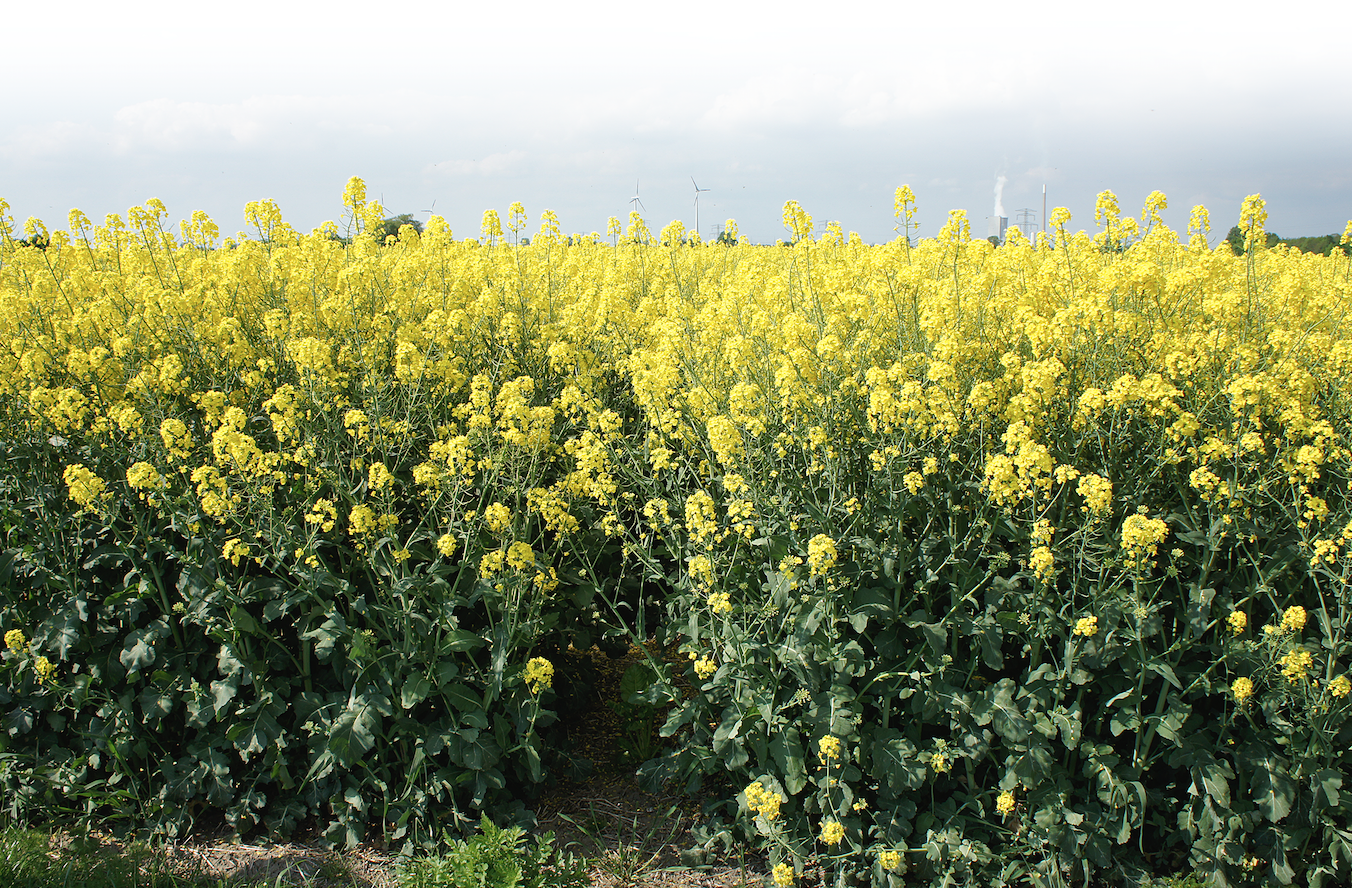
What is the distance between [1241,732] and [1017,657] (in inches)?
30.5

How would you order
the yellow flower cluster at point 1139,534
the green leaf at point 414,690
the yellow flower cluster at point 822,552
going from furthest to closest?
the green leaf at point 414,690
the yellow flower cluster at point 822,552
the yellow flower cluster at point 1139,534

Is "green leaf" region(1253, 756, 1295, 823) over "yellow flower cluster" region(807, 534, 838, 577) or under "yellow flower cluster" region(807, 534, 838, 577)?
under

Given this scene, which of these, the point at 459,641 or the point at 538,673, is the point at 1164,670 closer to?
the point at 538,673

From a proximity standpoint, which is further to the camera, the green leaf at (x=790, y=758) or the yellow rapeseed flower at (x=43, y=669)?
the yellow rapeseed flower at (x=43, y=669)

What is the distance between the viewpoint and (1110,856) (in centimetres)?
281

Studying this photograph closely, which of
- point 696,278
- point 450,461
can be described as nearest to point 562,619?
point 450,461

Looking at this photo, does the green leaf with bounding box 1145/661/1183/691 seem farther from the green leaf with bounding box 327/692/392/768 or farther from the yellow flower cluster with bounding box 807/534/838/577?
the green leaf with bounding box 327/692/392/768

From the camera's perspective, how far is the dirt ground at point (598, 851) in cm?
308

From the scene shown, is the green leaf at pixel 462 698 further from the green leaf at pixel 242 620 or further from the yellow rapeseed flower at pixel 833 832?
the yellow rapeseed flower at pixel 833 832

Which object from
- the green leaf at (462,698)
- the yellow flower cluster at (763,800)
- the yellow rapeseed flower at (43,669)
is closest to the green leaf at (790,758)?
the yellow flower cluster at (763,800)

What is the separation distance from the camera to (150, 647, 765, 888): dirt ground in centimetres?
308

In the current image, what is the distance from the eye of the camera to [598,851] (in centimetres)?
322

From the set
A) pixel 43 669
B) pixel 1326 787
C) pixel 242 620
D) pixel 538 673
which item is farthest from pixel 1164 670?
pixel 43 669

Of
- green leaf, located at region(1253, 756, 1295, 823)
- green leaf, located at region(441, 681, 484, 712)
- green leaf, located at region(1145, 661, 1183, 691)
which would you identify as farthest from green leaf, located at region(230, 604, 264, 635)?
green leaf, located at region(1253, 756, 1295, 823)
